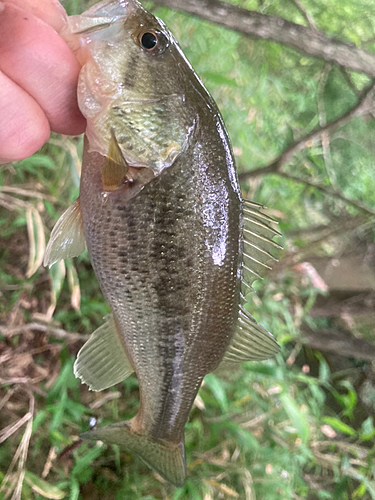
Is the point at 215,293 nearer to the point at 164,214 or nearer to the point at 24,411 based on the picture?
the point at 164,214

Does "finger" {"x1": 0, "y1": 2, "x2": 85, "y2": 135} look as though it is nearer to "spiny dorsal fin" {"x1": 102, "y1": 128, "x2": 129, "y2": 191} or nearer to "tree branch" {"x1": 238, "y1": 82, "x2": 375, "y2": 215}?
"spiny dorsal fin" {"x1": 102, "y1": 128, "x2": 129, "y2": 191}

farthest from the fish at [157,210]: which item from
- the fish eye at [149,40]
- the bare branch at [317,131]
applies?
the bare branch at [317,131]

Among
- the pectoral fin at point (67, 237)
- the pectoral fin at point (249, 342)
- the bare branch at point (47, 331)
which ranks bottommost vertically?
the bare branch at point (47, 331)

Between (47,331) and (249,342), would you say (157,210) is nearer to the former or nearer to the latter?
(249,342)

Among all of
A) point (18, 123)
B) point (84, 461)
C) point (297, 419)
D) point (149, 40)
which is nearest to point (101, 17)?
point (149, 40)

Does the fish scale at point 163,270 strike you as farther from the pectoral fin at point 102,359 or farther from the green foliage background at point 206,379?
the green foliage background at point 206,379
